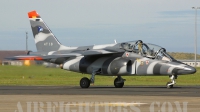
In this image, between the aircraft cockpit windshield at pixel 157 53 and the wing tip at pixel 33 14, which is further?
the wing tip at pixel 33 14

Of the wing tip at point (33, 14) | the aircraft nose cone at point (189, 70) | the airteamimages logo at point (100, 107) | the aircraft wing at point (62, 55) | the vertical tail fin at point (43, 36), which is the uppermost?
the wing tip at point (33, 14)

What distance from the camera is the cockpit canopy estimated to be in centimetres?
3534

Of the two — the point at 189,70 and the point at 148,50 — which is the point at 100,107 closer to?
the point at 189,70

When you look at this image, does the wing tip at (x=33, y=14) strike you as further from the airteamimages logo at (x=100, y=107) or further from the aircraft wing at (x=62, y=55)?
the airteamimages logo at (x=100, y=107)

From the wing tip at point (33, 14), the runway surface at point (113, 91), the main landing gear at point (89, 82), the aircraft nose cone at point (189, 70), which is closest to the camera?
the runway surface at point (113, 91)

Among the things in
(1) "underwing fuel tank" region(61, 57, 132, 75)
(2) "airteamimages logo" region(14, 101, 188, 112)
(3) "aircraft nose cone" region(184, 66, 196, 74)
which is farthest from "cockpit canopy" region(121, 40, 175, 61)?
(2) "airteamimages logo" region(14, 101, 188, 112)

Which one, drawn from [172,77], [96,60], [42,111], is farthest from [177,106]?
[96,60]

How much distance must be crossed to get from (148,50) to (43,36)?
896 centimetres

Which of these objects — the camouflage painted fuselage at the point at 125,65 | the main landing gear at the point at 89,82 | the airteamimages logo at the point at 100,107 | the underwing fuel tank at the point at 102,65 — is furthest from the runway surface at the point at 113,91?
the airteamimages logo at the point at 100,107

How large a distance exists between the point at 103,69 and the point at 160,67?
3.84m

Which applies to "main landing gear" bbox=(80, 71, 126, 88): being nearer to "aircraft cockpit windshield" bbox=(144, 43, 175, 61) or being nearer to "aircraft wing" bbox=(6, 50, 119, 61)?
"aircraft wing" bbox=(6, 50, 119, 61)

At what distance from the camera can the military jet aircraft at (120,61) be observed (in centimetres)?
3488

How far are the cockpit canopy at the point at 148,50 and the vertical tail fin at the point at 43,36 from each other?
676cm

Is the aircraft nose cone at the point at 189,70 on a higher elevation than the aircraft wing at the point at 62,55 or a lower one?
lower
